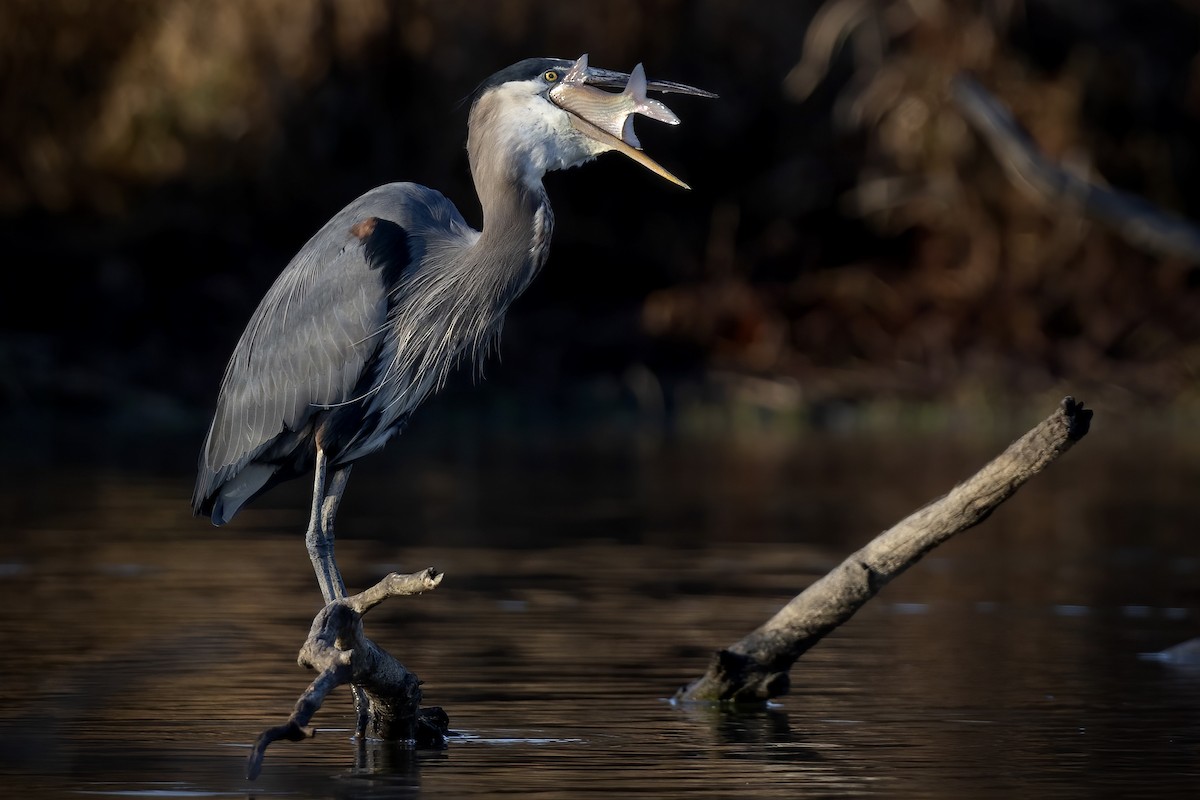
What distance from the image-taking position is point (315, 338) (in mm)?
7383

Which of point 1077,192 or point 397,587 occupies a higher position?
point 1077,192

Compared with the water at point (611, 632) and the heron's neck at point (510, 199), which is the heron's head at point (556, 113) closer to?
the heron's neck at point (510, 199)

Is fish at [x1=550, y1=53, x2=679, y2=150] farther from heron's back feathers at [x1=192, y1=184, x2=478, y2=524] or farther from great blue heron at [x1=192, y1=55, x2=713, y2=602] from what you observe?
heron's back feathers at [x1=192, y1=184, x2=478, y2=524]

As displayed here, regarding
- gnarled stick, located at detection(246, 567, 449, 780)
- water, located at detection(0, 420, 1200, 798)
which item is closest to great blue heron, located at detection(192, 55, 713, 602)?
water, located at detection(0, 420, 1200, 798)

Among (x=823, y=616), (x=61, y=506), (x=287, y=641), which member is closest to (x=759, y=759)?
(x=823, y=616)

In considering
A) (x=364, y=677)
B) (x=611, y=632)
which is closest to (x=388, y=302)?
(x=611, y=632)

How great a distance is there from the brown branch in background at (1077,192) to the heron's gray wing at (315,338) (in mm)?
10793

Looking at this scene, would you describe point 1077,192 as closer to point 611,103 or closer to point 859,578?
point 611,103

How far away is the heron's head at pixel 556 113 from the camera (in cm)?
684

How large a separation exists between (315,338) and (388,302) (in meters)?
0.26

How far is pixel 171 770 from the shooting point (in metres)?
5.66

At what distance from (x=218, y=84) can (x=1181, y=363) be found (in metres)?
8.08

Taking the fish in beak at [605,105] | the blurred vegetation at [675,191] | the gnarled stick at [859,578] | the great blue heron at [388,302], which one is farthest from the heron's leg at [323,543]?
the blurred vegetation at [675,191]

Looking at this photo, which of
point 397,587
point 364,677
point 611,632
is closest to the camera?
point 397,587
